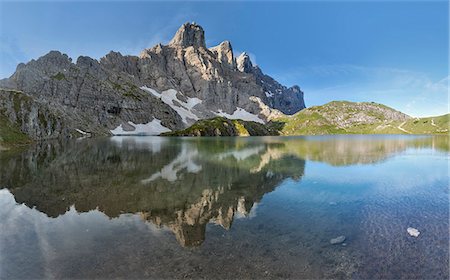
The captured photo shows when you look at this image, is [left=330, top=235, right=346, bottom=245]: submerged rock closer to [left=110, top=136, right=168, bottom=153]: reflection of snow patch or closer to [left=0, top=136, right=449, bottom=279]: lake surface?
[left=0, top=136, right=449, bottom=279]: lake surface

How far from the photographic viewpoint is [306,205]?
24.4 meters

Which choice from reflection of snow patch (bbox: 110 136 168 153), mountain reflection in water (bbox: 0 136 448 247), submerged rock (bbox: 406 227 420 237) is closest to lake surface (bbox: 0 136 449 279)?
mountain reflection in water (bbox: 0 136 448 247)

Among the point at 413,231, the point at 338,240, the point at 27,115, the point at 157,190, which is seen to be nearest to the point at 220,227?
the point at 338,240

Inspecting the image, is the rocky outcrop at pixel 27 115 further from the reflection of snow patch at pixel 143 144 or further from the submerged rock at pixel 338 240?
the submerged rock at pixel 338 240

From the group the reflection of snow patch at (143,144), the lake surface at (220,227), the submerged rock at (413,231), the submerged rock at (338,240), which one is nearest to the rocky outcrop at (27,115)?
the reflection of snow patch at (143,144)

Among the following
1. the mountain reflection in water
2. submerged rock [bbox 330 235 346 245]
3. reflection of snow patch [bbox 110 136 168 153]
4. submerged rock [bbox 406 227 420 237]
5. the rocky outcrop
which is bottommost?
submerged rock [bbox 406 227 420 237]

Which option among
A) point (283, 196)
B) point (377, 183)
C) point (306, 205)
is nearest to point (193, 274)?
point (306, 205)

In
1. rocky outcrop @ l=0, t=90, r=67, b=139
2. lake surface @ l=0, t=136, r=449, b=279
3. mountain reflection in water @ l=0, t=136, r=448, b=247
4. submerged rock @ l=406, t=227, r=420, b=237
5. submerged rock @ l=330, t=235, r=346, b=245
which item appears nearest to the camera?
lake surface @ l=0, t=136, r=449, b=279

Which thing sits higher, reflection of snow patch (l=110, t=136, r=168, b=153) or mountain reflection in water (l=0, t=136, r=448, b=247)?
reflection of snow patch (l=110, t=136, r=168, b=153)

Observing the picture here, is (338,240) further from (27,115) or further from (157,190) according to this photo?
(27,115)

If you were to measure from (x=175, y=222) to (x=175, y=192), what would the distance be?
9.74m

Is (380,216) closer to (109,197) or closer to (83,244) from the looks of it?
(83,244)

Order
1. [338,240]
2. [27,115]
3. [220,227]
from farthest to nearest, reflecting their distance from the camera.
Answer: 1. [27,115]
2. [220,227]
3. [338,240]

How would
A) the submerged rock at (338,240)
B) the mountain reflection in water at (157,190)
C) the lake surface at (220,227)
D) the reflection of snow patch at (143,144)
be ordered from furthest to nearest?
the reflection of snow patch at (143,144) → the mountain reflection in water at (157,190) → the submerged rock at (338,240) → the lake surface at (220,227)
